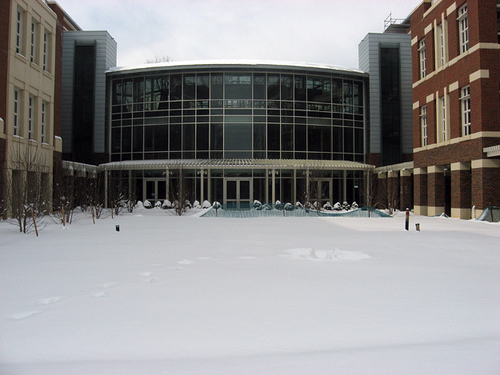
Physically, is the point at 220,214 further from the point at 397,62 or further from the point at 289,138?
the point at 397,62

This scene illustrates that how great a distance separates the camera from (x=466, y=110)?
74.3 ft

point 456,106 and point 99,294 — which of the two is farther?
point 456,106

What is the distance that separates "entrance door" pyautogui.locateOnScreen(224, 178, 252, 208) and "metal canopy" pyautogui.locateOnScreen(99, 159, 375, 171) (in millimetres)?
1712

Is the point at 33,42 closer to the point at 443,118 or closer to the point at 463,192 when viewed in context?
the point at 443,118

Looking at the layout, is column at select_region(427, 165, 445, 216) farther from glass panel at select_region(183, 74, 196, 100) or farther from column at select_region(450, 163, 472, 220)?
glass panel at select_region(183, 74, 196, 100)

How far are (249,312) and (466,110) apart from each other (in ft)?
71.9

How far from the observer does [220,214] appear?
24281 millimetres

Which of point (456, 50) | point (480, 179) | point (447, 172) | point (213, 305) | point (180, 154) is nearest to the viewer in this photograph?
point (213, 305)

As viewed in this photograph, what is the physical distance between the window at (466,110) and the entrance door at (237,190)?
15736 millimetres

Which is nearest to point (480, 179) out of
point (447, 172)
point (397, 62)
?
point (447, 172)

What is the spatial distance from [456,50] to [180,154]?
20.7m

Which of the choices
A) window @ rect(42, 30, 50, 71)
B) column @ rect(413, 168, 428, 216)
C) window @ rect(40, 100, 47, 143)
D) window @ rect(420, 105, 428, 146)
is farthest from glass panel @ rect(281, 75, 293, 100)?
window @ rect(40, 100, 47, 143)

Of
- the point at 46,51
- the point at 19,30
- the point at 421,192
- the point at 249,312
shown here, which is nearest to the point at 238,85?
the point at 46,51

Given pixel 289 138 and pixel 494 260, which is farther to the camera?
pixel 289 138
